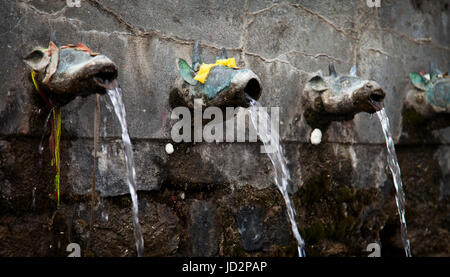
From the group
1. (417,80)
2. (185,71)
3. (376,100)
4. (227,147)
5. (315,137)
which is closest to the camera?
(185,71)

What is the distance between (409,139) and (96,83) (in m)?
2.46

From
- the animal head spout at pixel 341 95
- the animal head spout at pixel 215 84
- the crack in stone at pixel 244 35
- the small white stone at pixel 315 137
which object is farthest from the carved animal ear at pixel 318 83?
the animal head spout at pixel 215 84

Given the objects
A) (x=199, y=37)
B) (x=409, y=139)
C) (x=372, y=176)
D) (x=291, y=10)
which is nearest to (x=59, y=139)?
(x=199, y=37)

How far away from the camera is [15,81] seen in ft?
7.57

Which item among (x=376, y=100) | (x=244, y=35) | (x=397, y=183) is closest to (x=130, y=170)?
(x=244, y=35)

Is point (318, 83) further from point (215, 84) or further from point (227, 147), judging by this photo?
point (215, 84)

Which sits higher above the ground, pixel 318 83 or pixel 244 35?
pixel 244 35

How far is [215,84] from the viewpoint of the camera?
2465 mm

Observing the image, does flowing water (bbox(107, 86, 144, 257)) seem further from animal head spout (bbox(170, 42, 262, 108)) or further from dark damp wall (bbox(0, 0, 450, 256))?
animal head spout (bbox(170, 42, 262, 108))

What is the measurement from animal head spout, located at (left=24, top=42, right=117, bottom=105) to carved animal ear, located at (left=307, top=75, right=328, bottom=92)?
1402mm

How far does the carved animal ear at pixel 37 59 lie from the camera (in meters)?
2.21

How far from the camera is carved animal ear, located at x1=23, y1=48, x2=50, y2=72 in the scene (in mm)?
2209

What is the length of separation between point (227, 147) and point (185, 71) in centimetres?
55

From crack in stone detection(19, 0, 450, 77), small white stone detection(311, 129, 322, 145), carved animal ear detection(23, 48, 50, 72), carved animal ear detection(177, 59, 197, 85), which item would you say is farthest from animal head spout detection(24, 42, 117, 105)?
small white stone detection(311, 129, 322, 145)
